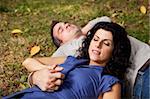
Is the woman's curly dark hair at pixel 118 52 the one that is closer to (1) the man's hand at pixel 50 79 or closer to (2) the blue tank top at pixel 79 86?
(2) the blue tank top at pixel 79 86

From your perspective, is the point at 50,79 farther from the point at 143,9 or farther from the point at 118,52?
the point at 143,9

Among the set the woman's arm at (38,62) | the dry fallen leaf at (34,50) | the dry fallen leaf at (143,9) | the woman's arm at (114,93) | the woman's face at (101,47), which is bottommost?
the woman's arm at (114,93)

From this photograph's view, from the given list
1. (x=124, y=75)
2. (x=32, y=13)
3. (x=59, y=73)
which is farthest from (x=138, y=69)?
(x=32, y=13)

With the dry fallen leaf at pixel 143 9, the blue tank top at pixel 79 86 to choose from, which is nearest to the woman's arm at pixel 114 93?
the blue tank top at pixel 79 86

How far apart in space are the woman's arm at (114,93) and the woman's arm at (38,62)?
0.51 meters

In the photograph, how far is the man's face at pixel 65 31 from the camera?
3.68 metres

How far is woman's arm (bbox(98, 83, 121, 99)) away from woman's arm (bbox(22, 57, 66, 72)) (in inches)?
20.2

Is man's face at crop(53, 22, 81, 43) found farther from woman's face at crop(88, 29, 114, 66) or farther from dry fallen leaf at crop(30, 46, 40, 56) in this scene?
dry fallen leaf at crop(30, 46, 40, 56)

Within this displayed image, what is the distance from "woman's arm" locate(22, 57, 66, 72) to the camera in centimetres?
315

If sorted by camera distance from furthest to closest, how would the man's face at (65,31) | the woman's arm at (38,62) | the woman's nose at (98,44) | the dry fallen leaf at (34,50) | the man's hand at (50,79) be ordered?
1. the dry fallen leaf at (34,50)
2. the man's face at (65,31)
3. the woman's arm at (38,62)
4. the woman's nose at (98,44)
5. the man's hand at (50,79)

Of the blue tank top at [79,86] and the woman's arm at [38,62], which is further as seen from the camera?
the woman's arm at [38,62]

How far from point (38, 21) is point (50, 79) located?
93.8 inches

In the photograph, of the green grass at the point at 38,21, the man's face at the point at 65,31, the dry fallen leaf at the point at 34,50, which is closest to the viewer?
the man's face at the point at 65,31

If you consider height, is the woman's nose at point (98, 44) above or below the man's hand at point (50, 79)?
above
